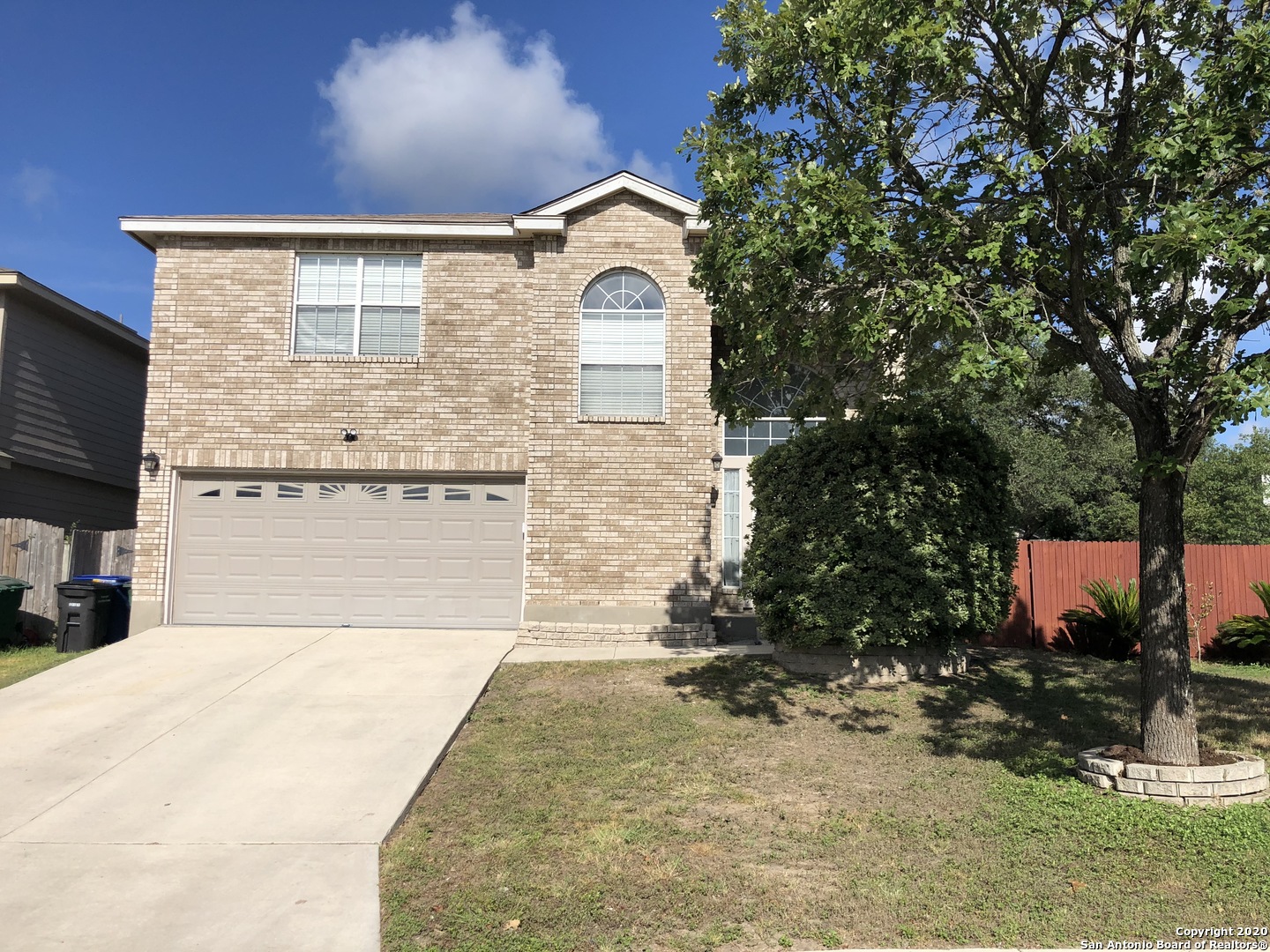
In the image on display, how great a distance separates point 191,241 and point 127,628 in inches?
215

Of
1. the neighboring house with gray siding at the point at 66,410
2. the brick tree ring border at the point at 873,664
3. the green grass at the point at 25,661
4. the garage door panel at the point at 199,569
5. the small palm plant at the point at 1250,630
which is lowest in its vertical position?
the green grass at the point at 25,661

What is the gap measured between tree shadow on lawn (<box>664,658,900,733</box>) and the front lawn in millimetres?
51

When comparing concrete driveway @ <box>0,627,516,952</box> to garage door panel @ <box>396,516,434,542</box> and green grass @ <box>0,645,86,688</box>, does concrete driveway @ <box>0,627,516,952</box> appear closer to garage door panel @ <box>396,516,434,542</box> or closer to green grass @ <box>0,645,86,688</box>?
green grass @ <box>0,645,86,688</box>

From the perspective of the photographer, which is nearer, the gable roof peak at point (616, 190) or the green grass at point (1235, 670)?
the green grass at point (1235, 670)

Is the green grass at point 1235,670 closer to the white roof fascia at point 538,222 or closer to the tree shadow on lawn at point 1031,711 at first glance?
the tree shadow on lawn at point 1031,711

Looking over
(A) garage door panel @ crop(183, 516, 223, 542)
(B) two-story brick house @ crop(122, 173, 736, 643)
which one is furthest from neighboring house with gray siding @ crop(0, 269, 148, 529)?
(A) garage door panel @ crop(183, 516, 223, 542)

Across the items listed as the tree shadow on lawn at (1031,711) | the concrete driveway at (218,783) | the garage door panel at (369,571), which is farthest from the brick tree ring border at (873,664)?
the garage door panel at (369,571)

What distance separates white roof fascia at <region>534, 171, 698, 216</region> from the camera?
12.4 m

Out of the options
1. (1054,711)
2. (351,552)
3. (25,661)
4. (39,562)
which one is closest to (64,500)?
(39,562)

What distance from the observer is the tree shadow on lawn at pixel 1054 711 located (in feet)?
24.1

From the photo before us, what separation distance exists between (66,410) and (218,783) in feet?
35.9

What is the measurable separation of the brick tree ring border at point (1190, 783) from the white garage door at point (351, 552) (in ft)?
25.6

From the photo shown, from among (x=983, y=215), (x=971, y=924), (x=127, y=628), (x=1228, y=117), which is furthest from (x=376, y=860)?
(x=127, y=628)

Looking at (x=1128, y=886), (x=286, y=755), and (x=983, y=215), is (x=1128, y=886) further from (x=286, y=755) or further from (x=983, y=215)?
(x=286, y=755)
